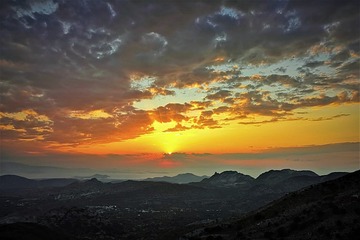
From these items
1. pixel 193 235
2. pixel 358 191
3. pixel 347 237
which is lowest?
pixel 193 235

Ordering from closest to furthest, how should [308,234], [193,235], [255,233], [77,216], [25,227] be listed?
[308,234] < [255,233] < [193,235] < [25,227] < [77,216]

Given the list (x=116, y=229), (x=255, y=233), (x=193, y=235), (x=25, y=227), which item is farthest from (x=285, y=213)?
(x=116, y=229)

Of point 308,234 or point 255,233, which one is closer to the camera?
point 308,234

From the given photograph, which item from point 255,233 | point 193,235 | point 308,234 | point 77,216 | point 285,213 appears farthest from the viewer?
point 77,216

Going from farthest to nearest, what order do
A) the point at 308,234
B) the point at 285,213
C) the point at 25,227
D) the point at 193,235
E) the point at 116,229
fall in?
the point at 116,229 < the point at 25,227 < the point at 193,235 < the point at 285,213 < the point at 308,234

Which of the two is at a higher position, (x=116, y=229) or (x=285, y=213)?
(x=285, y=213)

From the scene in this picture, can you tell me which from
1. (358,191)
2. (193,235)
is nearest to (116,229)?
(193,235)

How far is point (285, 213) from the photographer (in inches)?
2761

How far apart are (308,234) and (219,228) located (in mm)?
31548

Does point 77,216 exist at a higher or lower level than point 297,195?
lower

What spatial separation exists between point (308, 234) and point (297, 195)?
36478 millimetres

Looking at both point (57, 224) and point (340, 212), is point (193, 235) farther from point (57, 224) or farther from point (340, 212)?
point (57, 224)

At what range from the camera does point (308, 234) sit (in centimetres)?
5278

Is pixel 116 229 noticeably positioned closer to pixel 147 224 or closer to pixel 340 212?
pixel 147 224
